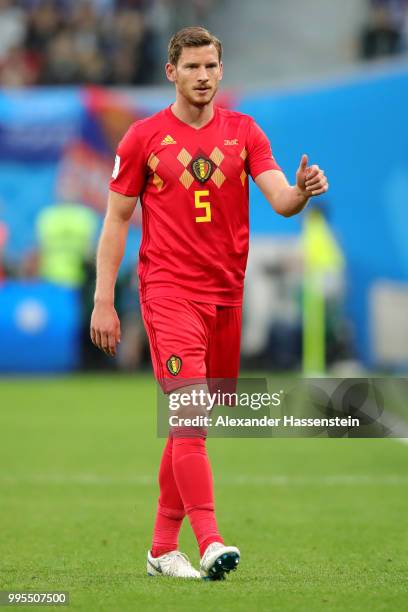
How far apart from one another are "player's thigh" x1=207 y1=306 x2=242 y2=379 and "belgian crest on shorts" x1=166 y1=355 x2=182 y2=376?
0.94ft

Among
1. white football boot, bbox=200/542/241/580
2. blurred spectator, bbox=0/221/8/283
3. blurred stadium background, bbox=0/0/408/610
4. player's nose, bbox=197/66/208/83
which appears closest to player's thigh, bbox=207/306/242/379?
white football boot, bbox=200/542/241/580

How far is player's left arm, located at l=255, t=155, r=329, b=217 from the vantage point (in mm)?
5289

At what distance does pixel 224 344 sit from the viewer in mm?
5754

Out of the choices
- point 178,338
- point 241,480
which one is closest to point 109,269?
point 178,338

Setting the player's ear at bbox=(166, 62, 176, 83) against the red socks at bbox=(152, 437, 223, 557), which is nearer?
the red socks at bbox=(152, 437, 223, 557)

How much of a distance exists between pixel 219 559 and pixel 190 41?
207 centimetres

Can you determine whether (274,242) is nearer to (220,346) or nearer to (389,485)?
(389,485)

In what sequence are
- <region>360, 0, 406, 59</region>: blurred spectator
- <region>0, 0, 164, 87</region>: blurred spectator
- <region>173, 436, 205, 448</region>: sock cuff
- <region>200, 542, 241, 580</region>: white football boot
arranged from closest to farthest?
<region>200, 542, 241, 580</region>: white football boot → <region>173, 436, 205, 448</region>: sock cuff → <region>360, 0, 406, 59</region>: blurred spectator → <region>0, 0, 164, 87</region>: blurred spectator

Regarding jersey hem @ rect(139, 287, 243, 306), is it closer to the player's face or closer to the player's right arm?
the player's right arm

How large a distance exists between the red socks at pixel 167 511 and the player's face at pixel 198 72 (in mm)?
1449

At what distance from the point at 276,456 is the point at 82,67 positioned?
1328 centimetres

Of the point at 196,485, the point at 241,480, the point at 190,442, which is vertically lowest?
the point at 241,480

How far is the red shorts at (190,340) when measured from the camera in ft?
18.0

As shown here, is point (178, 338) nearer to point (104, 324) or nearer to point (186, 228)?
point (104, 324)
